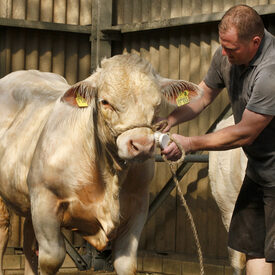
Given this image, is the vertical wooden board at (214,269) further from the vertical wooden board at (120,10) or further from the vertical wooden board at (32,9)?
the vertical wooden board at (32,9)

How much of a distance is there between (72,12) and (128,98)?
15.4ft

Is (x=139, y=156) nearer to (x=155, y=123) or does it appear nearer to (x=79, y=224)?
(x=155, y=123)

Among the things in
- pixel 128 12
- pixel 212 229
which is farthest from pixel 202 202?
pixel 128 12

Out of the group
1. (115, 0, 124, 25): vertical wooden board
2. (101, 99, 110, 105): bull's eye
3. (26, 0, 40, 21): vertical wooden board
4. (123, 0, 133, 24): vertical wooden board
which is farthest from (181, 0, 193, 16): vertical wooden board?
(101, 99, 110, 105): bull's eye

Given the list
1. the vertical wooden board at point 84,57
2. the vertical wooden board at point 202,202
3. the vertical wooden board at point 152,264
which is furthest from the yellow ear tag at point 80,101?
the vertical wooden board at point 84,57

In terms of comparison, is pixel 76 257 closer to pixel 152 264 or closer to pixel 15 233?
pixel 15 233

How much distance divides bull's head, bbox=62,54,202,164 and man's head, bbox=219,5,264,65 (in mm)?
549

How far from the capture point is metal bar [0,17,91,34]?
839cm

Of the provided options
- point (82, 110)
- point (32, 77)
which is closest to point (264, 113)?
point (82, 110)

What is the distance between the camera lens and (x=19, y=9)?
8.55 m

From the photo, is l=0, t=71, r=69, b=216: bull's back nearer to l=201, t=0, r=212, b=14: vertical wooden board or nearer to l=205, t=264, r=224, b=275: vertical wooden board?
l=201, t=0, r=212, b=14: vertical wooden board

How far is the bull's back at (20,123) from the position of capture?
19.0 feet

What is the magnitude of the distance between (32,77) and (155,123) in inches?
103

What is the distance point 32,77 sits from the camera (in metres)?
6.78
